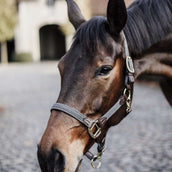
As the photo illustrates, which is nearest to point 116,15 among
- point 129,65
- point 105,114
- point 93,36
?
point 93,36

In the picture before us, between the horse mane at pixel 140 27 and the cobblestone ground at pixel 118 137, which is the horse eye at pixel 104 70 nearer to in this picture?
the horse mane at pixel 140 27

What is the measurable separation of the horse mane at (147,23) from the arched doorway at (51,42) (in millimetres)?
28858

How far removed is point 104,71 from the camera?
171 cm

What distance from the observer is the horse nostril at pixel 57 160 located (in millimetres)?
1585

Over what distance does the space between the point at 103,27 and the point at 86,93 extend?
1.32 ft

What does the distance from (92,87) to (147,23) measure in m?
0.60

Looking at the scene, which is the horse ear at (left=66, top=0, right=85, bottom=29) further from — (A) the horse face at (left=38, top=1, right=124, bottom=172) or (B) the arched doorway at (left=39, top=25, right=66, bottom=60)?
(B) the arched doorway at (left=39, top=25, right=66, bottom=60)

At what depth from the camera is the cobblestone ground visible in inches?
148

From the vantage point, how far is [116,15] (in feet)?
5.71

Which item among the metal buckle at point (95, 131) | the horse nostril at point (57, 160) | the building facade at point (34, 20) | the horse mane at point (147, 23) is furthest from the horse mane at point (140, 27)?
the building facade at point (34, 20)

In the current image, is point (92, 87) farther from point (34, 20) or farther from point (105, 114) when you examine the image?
point (34, 20)

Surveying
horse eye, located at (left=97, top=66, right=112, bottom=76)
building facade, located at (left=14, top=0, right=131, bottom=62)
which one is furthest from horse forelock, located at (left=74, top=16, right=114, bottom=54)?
Result: building facade, located at (left=14, top=0, right=131, bottom=62)

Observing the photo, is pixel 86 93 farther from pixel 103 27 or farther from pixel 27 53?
pixel 27 53

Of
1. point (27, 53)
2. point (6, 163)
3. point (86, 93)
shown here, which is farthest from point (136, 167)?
point (27, 53)
